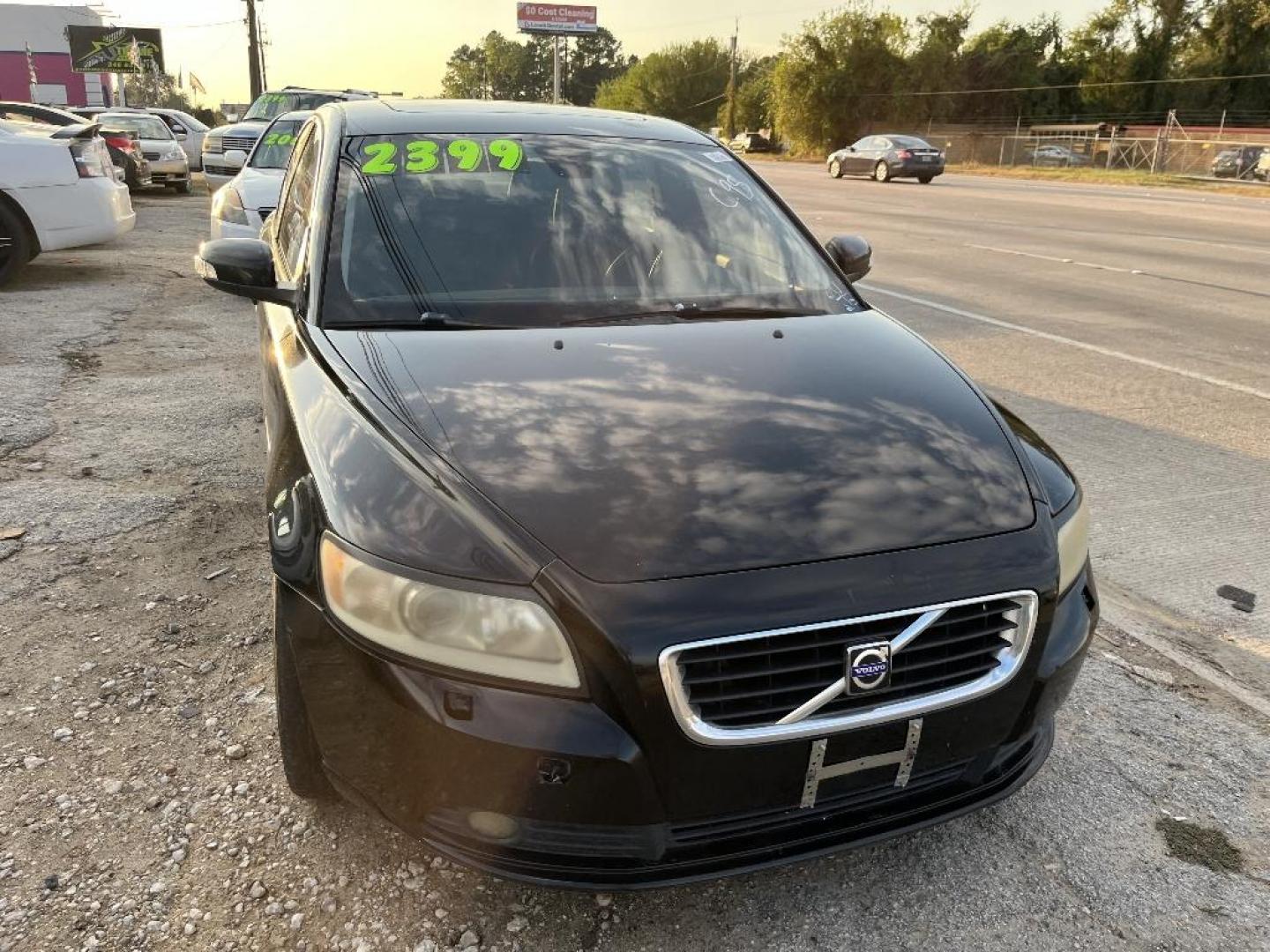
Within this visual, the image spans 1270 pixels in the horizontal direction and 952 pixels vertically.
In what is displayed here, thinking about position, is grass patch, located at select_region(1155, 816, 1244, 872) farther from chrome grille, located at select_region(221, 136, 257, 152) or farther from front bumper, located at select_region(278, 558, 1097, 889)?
chrome grille, located at select_region(221, 136, 257, 152)

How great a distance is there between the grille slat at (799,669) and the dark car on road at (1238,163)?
39.0 metres

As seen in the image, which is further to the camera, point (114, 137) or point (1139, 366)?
point (114, 137)

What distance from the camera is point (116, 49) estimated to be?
5375 centimetres

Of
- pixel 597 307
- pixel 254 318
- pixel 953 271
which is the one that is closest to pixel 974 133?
pixel 953 271

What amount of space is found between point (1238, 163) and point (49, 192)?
123 ft

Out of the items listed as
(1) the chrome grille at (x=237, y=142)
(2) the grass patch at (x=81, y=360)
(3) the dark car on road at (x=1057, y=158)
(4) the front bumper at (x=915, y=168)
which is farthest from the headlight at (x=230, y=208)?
(3) the dark car on road at (x=1057, y=158)

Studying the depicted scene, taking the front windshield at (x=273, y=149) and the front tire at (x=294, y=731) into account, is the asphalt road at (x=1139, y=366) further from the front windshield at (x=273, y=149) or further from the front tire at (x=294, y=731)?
the front windshield at (x=273, y=149)

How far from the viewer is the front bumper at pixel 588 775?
1.81 m

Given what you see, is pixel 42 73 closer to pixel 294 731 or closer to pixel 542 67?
pixel 542 67

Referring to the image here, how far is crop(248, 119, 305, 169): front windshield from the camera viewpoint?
8.97 meters

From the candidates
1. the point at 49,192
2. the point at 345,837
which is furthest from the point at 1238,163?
the point at 345,837

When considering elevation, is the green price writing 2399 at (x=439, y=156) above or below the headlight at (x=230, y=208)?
above

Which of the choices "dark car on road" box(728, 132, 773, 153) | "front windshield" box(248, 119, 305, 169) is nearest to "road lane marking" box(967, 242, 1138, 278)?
"front windshield" box(248, 119, 305, 169)

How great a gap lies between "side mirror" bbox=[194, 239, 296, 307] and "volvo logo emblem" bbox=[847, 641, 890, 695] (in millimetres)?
2098
